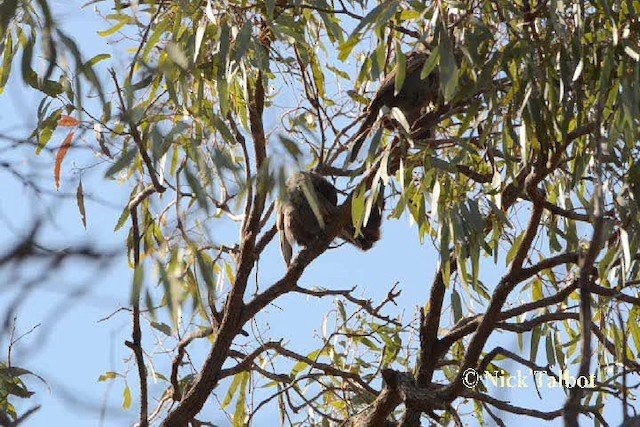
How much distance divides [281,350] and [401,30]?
1.33 meters

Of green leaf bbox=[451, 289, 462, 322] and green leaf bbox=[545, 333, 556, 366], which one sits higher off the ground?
green leaf bbox=[545, 333, 556, 366]

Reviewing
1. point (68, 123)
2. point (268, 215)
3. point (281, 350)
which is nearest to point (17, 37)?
point (68, 123)

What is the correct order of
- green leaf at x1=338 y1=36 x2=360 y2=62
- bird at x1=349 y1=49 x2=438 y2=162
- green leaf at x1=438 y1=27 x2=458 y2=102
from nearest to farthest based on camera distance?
green leaf at x1=438 y1=27 x2=458 y2=102
green leaf at x1=338 y1=36 x2=360 y2=62
bird at x1=349 y1=49 x2=438 y2=162

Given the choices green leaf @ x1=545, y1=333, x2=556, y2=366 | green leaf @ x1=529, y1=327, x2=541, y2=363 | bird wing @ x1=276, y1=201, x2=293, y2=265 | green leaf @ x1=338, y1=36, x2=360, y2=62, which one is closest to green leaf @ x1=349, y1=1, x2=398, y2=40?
green leaf @ x1=338, y1=36, x2=360, y2=62

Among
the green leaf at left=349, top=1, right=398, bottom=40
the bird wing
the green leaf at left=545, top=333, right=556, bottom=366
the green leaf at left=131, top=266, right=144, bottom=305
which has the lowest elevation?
the green leaf at left=131, top=266, right=144, bottom=305

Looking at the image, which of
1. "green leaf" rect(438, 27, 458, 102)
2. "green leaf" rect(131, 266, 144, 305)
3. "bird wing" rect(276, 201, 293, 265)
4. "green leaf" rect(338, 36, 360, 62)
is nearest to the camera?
"green leaf" rect(131, 266, 144, 305)

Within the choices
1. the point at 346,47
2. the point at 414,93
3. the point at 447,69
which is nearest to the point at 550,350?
the point at 414,93

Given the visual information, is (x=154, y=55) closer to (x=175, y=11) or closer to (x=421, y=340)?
(x=175, y=11)

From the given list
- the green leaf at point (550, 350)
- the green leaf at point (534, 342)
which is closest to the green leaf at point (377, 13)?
the green leaf at point (534, 342)

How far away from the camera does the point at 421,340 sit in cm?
434

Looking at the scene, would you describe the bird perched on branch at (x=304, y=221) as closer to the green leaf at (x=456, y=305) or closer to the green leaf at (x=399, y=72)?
the green leaf at (x=456, y=305)

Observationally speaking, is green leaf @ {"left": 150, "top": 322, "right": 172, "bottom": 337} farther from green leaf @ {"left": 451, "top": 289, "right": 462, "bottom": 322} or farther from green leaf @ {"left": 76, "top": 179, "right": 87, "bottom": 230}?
green leaf @ {"left": 451, "top": 289, "right": 462, "bottom": 322}

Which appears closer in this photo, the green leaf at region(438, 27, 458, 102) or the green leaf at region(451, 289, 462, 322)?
the green leaf at region(438, 27, 458, 102)

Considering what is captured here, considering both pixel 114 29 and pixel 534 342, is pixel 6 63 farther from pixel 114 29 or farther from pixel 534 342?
pixel 534 342
